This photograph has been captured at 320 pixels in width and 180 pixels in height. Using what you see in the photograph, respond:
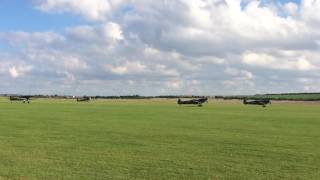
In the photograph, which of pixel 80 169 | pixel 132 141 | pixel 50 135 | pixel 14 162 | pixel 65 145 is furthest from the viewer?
pixel 50 135

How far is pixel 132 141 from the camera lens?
22016mm

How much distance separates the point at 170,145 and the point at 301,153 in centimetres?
479

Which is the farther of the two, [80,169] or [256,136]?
[256,136]

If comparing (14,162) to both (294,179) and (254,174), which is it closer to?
(254,174)

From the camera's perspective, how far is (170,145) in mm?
20719

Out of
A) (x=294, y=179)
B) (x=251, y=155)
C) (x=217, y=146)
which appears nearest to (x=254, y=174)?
(x=294, y=179)

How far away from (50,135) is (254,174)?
1237 centimetres

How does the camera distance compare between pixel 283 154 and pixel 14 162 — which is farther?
pixel 283 154

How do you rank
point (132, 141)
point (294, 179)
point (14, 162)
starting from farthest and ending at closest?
point (132, 141) < point (14, 162) < point (294, 179)

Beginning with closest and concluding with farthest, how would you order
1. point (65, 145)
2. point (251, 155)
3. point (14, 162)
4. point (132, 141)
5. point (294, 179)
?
point (294, 179) < point (14, 162) < point (251, 155) < point (65, 145) < point (132, 141)

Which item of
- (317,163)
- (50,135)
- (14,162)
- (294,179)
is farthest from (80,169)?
(50,135)

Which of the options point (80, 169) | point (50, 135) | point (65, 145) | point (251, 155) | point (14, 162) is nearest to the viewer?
point (80, 169)

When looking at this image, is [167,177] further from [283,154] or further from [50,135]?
[50,135]

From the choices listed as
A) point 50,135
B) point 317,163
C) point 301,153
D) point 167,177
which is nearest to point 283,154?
point 301,153
